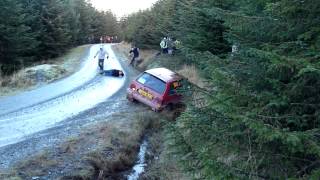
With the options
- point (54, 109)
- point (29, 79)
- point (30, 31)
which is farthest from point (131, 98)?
point (30, 31)

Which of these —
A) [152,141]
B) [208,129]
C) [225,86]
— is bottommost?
[152,141]

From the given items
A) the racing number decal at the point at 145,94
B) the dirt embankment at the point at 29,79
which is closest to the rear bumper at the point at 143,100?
the racing number decal at the point at 145,94

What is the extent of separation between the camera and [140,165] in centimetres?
1310

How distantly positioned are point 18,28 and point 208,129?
31.5 meters

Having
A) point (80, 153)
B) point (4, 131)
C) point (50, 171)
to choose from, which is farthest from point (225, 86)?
point (4, 131)

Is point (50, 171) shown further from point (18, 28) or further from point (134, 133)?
point (18, 28)

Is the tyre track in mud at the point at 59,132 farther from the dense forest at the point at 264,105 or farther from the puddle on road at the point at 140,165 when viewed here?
the dense forest at the point at 264,105

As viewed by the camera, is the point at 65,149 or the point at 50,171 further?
the point at 65,149

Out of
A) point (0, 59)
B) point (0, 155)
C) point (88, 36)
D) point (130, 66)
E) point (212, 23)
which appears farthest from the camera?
point (88, 36)

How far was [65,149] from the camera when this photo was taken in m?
12.7

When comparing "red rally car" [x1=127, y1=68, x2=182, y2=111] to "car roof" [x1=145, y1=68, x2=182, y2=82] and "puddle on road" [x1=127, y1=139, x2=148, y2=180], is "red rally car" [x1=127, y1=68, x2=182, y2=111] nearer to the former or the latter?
"car roof" [x1=145, y1=68, x2=182, y2=82]

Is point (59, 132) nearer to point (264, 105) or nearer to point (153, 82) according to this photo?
point (153, 82)

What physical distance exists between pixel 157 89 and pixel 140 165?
18.6 ft

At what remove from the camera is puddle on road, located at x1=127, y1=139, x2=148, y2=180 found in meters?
12.2
